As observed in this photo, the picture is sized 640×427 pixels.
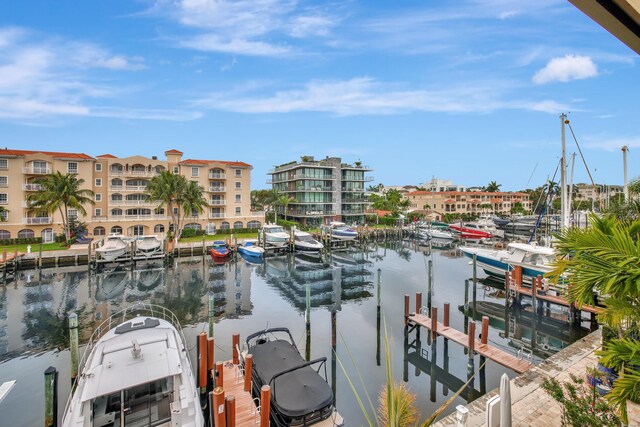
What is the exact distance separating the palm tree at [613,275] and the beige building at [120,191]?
163 feet

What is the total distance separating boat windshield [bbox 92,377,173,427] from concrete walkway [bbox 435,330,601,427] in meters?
7.27

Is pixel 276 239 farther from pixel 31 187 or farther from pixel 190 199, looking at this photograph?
pixel 31 187

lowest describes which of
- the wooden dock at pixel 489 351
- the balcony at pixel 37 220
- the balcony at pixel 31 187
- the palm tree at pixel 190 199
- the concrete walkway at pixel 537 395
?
the wooden dock at pixel 489 351

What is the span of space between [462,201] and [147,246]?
82.2 m

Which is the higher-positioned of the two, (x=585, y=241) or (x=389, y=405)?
(x=585, y=241)

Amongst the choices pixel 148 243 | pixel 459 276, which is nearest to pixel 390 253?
pixel 459 276

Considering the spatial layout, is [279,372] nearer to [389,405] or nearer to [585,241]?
[389,405]

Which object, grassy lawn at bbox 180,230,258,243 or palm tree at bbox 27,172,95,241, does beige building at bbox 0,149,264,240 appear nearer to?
palm tree at bbox 27,172,95,241

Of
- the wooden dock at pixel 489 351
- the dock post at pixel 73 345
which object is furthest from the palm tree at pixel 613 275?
the dock post at pixel 73 345

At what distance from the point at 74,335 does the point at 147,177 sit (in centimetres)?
4430

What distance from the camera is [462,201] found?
305 ft

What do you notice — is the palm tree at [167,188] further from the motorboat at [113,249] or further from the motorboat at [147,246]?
the motorboat at [113,249]

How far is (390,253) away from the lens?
148ft

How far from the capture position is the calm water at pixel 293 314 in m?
13.5
